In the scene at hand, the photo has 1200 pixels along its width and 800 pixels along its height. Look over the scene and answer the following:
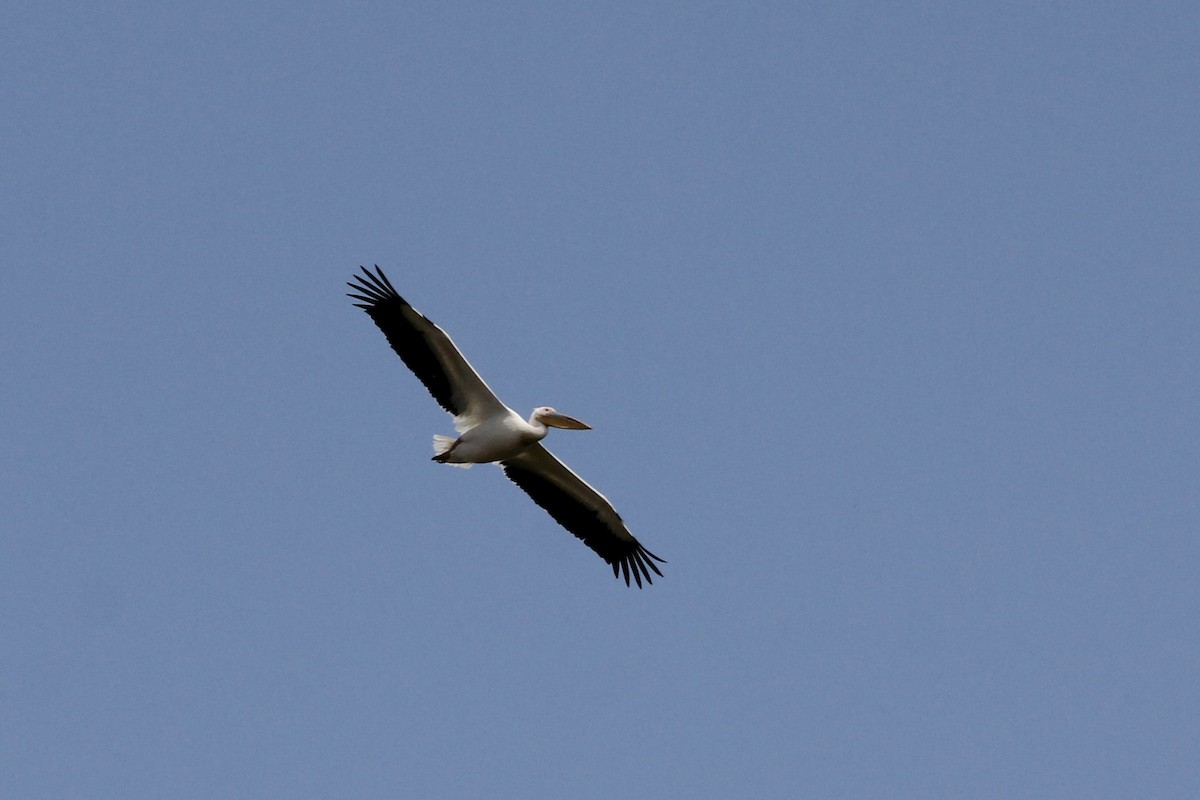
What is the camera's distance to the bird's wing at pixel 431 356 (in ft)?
58.9

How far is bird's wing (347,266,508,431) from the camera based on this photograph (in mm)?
17953

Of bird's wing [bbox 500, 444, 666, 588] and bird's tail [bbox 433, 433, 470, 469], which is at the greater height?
bird's wing [bbox 500, 444, 666, 588]

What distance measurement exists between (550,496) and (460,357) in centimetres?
245

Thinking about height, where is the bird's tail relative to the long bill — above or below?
below

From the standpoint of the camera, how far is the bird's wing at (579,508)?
19344 millimetres

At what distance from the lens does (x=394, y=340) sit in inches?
715

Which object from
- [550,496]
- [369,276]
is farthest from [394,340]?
[550,496]

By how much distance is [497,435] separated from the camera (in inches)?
728

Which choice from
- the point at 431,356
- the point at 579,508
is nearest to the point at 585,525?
the point at 579,508

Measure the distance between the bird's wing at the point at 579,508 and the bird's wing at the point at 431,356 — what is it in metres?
0.94

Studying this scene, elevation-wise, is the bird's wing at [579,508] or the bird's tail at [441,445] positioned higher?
the bird's wing at [579,508]

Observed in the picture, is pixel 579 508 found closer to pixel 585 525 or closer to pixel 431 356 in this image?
pixel 585 525

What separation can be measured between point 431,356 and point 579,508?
9.21ft

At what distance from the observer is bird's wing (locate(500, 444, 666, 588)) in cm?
1934
